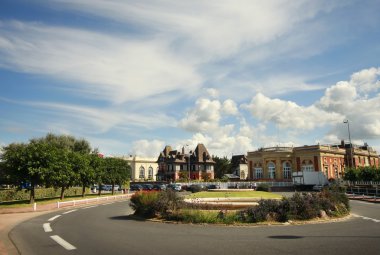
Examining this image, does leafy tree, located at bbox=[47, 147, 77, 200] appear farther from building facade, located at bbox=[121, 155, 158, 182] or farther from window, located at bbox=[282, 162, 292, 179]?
building facade, located at bbox=[121, 155, 158, 182]

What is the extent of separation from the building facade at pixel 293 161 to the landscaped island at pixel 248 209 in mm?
62337

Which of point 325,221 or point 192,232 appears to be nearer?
point 192,232

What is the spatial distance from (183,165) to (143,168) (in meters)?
14.9

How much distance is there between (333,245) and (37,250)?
979 cm

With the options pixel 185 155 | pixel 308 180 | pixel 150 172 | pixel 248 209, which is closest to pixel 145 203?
pixel 248 209

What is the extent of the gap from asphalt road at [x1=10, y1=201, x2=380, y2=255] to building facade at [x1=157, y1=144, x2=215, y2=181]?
86670 millimetres

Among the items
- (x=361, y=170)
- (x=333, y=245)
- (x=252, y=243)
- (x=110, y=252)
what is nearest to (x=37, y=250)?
(x=110, y=252)

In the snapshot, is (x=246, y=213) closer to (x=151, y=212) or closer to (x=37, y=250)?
(x=151, y=212)

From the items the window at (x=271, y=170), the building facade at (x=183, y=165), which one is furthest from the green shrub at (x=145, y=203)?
the building facade at (x=183, y=165)

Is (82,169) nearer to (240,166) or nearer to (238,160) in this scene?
(240,166)

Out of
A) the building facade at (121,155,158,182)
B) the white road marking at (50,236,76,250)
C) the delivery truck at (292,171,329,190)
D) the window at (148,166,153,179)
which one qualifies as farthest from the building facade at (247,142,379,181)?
the white road marking at (50,236,76,250)

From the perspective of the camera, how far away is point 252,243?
12.4 meters

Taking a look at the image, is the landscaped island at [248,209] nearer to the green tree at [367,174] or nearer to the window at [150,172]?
the green tree at [367,174]

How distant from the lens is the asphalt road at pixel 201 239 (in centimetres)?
1122
